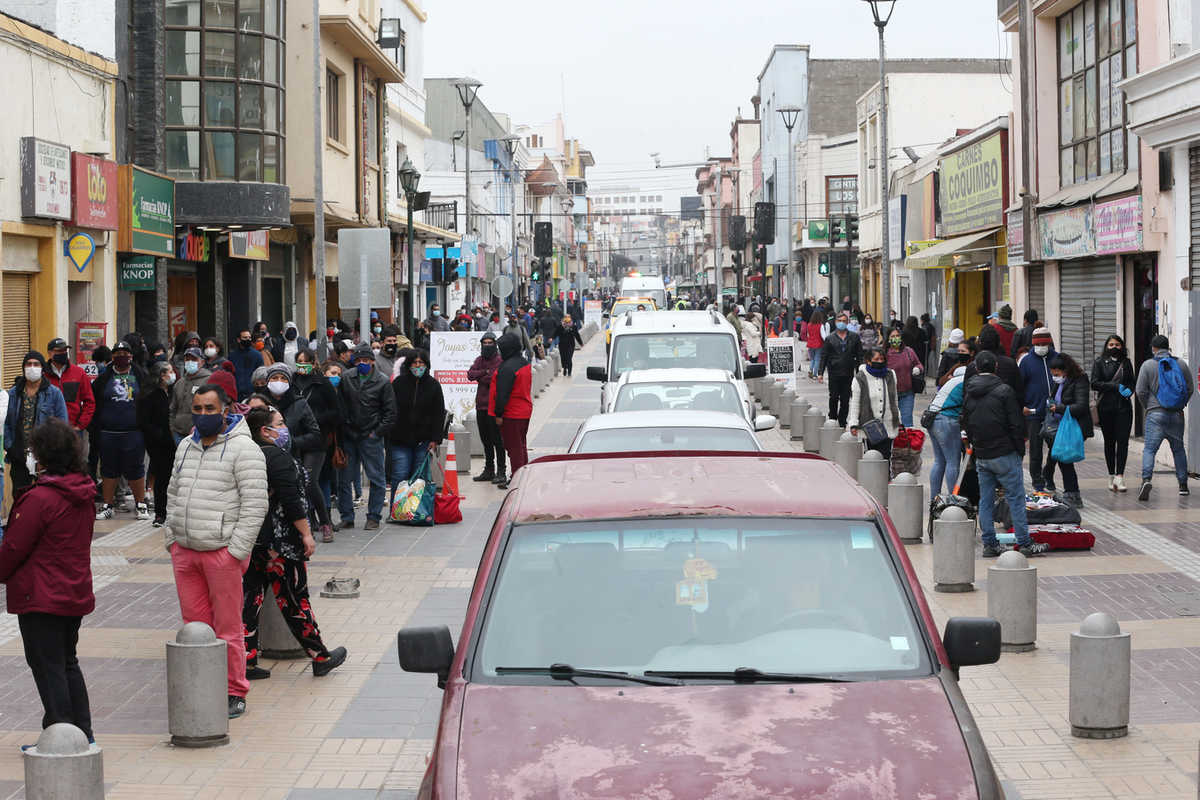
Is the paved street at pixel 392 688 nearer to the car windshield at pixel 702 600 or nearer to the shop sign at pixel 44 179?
the car windshield at pixel 702 600

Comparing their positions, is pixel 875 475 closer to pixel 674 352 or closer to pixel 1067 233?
pixel 674 352

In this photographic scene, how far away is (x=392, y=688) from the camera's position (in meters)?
9.07

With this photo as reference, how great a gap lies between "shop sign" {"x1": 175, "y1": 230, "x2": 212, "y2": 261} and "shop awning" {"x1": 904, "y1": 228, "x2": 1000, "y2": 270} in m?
15.7

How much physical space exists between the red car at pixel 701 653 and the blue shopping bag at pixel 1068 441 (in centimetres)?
991

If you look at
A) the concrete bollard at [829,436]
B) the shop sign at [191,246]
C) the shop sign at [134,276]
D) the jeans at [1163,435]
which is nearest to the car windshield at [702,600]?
the jeans at [1163,435]

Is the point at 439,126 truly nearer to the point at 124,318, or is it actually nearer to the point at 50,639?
the point at 124,318

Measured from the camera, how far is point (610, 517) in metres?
5.10

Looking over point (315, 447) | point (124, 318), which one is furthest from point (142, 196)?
point (315, 447)

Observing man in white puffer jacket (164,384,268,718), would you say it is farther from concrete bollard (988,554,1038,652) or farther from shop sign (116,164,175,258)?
shop sign (116,164,175,258)

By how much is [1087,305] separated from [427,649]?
71.4ft

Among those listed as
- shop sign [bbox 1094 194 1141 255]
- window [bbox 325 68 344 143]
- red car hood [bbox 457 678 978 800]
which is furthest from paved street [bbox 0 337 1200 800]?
window [bbox 325 68 344 143]

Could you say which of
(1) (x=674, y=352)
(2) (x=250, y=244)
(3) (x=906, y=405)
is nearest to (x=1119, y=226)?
(3) (x=906, y=405)

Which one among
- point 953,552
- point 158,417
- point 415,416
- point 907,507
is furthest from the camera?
point 415,416

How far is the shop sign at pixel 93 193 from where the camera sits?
19797mm
